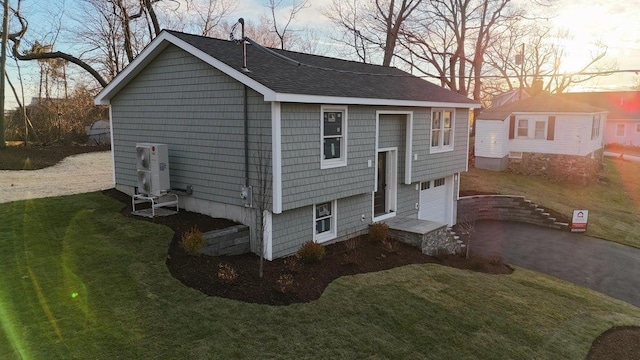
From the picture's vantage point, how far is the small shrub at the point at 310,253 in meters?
9.81

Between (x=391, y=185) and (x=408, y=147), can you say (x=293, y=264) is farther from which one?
(x=408, y=147)

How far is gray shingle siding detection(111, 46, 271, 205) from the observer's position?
9906 mm

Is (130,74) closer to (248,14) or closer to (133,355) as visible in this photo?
(133,355)

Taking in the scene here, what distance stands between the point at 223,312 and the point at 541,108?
83.4 ft

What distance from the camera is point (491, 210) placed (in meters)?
19.7

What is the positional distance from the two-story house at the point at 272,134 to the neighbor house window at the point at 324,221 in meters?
0.03

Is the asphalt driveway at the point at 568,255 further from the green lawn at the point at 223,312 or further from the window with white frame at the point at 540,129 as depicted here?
the window with white frame at the point at 540,129

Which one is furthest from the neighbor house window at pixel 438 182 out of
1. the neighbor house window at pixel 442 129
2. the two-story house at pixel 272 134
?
the two-story house at pixel 272 134

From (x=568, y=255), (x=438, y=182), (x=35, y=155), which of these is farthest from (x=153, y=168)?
(x=35, y=155)

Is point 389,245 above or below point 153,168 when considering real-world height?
below

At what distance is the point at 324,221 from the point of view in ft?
37.9

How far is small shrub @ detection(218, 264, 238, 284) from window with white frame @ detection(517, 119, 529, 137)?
77.9ft

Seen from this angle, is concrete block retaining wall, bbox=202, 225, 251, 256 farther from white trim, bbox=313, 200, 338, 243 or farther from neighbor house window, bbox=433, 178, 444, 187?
neighbor house window, bbox=433, 178, 444, 187

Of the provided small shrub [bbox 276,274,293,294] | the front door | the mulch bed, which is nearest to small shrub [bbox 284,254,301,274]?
the mulch bed
